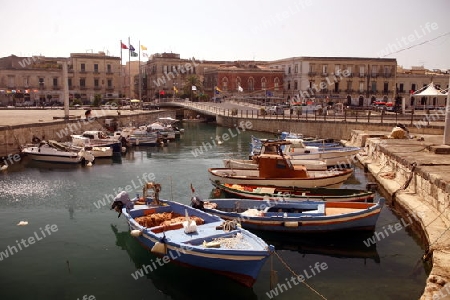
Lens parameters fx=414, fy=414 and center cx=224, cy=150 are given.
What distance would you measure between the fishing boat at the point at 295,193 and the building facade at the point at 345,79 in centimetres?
6167

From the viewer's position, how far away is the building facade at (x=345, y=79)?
3127 inches

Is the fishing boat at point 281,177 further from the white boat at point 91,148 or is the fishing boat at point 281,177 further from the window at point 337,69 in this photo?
the window at point 337,69

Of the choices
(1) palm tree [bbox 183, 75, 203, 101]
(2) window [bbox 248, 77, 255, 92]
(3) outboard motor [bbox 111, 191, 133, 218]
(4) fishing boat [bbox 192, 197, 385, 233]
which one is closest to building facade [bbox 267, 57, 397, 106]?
(2) window [bbox 248, 77, 255, 92]

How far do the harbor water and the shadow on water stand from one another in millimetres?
30

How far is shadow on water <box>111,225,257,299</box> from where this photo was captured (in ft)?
39.5

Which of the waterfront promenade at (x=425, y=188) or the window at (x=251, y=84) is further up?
the window at (x=251, y=84)

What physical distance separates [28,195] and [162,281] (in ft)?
42.7

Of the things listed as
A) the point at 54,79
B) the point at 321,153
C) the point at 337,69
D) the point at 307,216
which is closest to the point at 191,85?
the point at 54,79

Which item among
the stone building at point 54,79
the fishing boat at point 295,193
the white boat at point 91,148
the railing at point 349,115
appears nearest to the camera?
the fishing boat at point 295,193

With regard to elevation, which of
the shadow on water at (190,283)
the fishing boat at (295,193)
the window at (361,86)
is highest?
the window at (361,86)

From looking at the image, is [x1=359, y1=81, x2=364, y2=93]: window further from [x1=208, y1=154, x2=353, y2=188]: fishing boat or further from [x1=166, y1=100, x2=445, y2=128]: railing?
[x1=208, y1=154, x2=353, y2=188]: fishing boat

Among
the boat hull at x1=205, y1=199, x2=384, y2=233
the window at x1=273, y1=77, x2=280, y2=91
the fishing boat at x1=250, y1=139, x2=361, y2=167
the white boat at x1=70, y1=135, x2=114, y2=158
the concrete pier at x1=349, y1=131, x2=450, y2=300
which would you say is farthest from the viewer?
the window at x1=273, y1=77, x2=280, y2=91

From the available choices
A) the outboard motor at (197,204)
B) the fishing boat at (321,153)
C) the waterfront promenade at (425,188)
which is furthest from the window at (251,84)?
the outboard motor at (197,204)

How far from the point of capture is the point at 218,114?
65.9m
